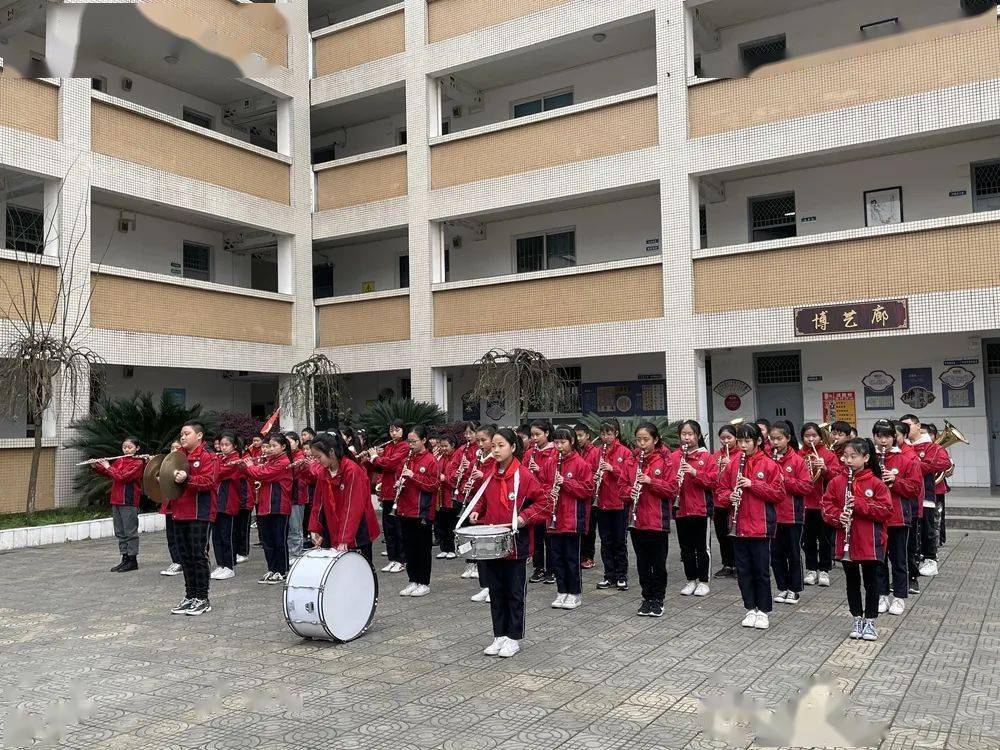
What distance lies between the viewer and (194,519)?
8258 mm

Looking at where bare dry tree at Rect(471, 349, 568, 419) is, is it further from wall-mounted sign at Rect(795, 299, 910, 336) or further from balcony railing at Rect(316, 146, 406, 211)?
balcony railing at Rect(316, 146, 406, 211)

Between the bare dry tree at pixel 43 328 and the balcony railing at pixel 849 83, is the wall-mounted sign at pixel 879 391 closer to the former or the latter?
the balcony railing at pixel 849 83

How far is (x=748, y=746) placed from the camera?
464cm

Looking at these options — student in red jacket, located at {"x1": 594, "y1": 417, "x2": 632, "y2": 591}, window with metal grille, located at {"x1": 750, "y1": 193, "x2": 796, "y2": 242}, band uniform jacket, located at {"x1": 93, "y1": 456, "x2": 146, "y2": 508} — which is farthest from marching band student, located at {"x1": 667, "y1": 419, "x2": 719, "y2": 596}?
window with metal grille, located at {"x1": 750, "y1": 193, "x2": 796, "y2": 242}

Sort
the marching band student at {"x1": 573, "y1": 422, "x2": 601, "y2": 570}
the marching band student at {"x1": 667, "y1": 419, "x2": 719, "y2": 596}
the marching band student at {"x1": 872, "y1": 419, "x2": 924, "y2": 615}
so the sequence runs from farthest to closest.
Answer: the marching band student at {"x1": 573, "y1": 422, "x2": 601, "y2": 570}, the marching band student at {"x1": 667, "y1": 419, "x2": 719, "y2": 596}, the marching band student at {"x1": 872, "y1": 419, "x2": 924, "y2": 615}

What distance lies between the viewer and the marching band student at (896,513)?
7.51 metres

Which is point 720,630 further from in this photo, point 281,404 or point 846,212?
point 281,404

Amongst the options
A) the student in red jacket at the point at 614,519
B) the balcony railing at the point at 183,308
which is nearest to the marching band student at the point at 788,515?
the student in red jacket at the point at 614,519

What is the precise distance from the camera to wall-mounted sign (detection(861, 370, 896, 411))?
16578mm

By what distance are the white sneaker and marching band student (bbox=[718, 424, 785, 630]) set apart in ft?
7.22

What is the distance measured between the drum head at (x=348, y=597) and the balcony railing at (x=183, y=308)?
11.3m

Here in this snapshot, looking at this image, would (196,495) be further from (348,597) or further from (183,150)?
(183,150)

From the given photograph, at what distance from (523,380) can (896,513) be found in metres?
9.30

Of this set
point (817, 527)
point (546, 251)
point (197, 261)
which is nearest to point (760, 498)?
A: point (817, 527)
